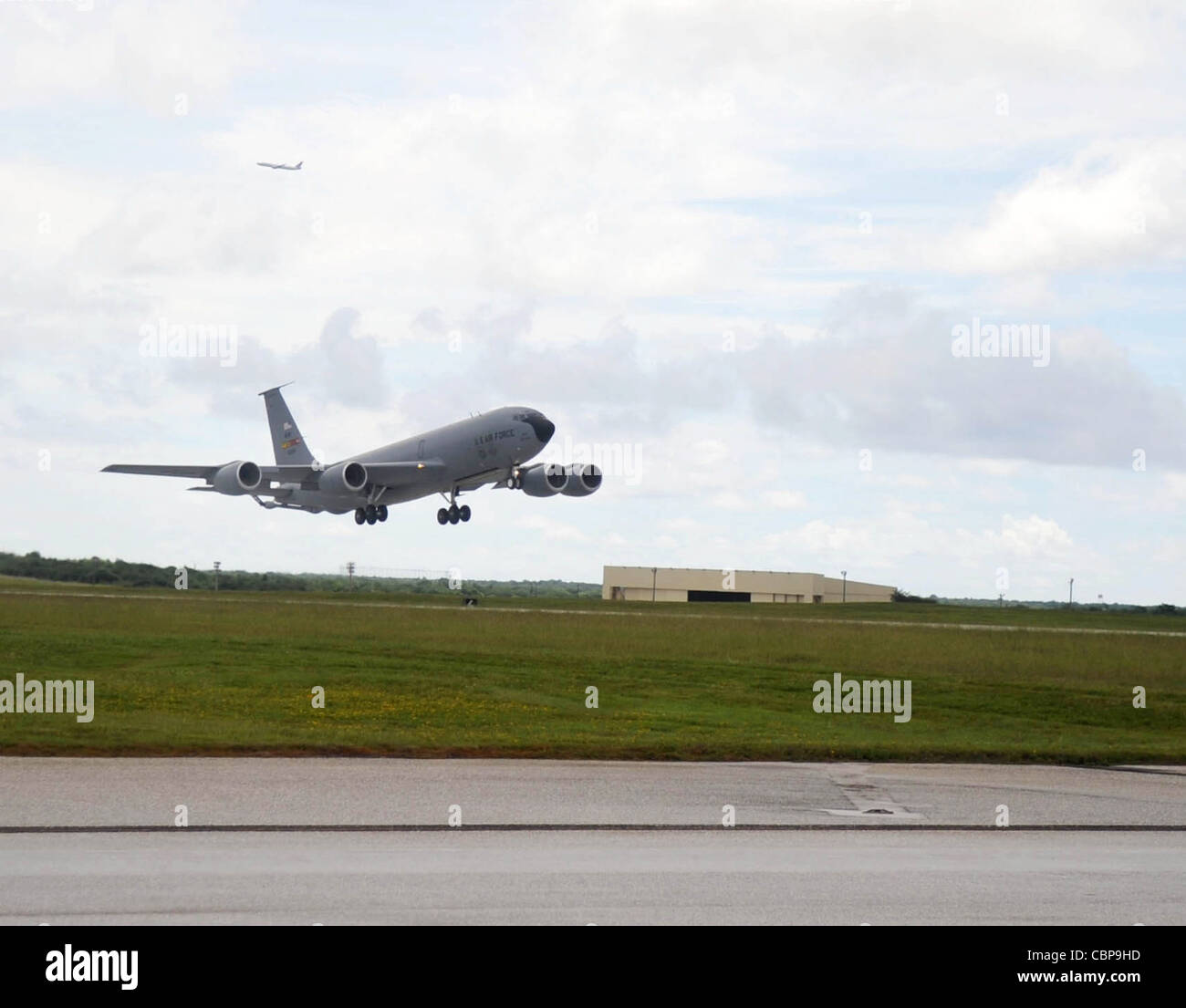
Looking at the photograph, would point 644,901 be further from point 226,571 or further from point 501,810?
point 226,571

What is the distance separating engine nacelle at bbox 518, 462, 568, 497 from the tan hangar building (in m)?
52.8

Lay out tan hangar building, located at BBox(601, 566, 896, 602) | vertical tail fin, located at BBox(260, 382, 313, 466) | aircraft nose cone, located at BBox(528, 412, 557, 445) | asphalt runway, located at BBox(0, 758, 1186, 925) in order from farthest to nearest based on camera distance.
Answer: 1. tan hangar building, located at BBox(601, 566, 896, 602)
2. vertical tail fin, located at BBox(260, 382, 313, 466)
3. aircraft nose cone, located at BBox(528, 412, 557, 445)
4. asphalt runway, located at BBox(0, 758, 1186, 925)

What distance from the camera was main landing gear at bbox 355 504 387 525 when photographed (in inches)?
2692

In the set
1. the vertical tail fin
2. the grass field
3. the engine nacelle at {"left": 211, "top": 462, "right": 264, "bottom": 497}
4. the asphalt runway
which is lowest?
the asphalt runway

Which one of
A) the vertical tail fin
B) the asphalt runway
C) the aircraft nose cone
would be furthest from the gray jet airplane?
the asphalt runway

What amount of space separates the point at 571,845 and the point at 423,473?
169 ft

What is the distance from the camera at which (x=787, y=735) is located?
24219mm

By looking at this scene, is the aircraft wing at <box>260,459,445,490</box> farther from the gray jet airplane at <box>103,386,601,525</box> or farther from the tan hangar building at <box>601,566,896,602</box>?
the tan hangar building at <box>601,566,896,602</box>

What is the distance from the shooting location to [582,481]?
65938 millimetres

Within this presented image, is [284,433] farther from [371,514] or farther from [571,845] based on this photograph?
[571,845]

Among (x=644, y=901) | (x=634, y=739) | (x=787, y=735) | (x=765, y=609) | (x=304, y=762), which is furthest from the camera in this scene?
(x=765, y=609)
